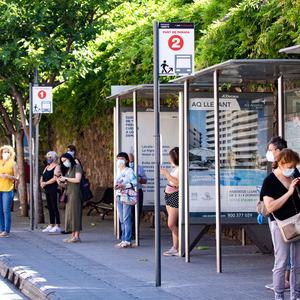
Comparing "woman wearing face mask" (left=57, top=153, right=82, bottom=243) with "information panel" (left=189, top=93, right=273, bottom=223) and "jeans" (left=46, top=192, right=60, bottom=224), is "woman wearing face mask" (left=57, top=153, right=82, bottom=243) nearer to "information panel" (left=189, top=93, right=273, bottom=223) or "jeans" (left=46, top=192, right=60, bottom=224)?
"jeans" (left=46, top=192, right=60, bottom=224)

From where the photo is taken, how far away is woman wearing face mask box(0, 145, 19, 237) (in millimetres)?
14828

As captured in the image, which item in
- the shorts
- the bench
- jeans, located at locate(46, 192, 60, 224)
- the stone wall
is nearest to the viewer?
the shorts

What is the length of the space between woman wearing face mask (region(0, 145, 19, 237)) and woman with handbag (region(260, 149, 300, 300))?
8.53 meters

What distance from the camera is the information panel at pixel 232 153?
1117 cm

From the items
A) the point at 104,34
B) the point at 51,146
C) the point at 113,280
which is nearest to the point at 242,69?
the point at 113,280

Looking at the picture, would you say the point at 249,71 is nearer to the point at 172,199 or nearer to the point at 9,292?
the point at 172,199

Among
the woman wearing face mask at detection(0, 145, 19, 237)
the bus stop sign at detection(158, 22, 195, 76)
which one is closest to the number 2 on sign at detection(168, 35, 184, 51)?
the bus stop sign at detection(158, 22, 195, 76)

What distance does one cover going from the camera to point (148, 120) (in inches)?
586

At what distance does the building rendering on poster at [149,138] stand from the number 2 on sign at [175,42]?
6156mm

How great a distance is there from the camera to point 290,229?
7.07 m

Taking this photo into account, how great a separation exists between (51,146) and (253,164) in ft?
56.7

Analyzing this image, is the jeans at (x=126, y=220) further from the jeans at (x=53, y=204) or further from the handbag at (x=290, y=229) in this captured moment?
the handbag at (x=290, y=229)

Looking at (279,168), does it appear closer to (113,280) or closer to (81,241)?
(113,280)

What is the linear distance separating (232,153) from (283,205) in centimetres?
424
